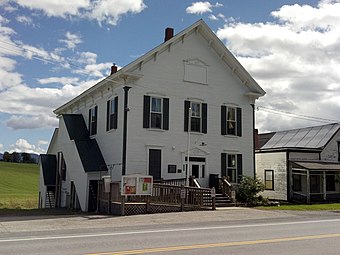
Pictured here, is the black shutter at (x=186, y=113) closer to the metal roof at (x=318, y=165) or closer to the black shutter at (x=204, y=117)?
the black shutter at (x=204, y=117)

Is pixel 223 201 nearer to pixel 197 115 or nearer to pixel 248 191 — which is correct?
pixel 248 191

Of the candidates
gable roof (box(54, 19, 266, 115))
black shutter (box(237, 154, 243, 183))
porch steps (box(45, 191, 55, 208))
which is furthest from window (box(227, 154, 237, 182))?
porch steps (box(45, 191, 55, 208))

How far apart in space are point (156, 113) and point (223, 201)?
672cm

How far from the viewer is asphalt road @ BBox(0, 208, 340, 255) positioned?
1017 centimetres

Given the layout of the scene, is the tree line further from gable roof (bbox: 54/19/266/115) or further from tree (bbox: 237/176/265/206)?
tree (bbox: 237/176/265/206)

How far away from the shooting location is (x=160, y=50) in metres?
27.4

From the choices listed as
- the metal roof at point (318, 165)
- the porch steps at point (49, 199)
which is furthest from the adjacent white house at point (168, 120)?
the metal roof at point (318, 165)

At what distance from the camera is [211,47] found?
98.0 ft

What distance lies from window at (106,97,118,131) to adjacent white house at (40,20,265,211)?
0.20ft

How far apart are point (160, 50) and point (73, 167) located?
9.56m

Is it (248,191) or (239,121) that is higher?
(239,121)

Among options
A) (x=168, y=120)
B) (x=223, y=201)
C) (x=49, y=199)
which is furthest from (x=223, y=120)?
(x=49, y=199)

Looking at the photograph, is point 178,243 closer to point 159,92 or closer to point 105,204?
point 105,204

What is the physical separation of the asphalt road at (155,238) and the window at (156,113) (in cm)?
878
